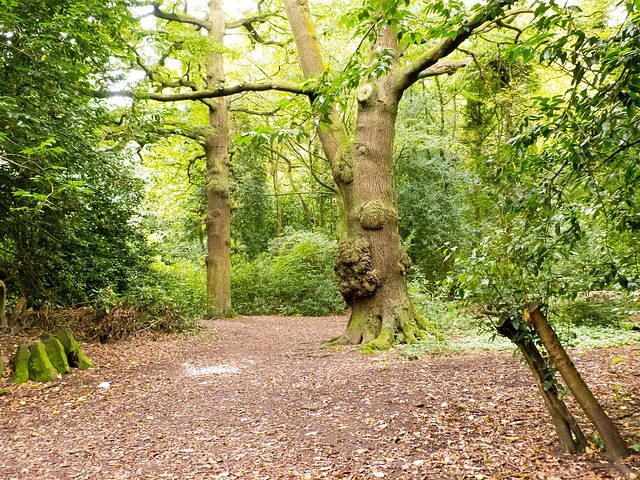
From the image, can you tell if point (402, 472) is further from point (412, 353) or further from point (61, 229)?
point (61, 229)

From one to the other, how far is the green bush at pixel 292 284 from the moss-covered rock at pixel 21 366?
10163mm

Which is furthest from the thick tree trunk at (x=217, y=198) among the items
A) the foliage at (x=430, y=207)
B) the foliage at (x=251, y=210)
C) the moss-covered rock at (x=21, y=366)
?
the moss-covered rock at (x=21, y=366)

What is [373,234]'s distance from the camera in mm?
7609

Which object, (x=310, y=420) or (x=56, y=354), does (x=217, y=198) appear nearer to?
(x=56, y=354)

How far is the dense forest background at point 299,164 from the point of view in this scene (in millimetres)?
2365

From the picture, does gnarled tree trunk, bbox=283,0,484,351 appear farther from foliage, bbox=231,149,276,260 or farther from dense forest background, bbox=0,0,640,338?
foliage, bbox=231,149,276,260

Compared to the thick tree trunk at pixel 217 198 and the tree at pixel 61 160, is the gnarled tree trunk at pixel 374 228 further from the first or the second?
the thick tree trunk at pixel 217 198

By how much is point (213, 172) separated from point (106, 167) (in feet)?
17.6

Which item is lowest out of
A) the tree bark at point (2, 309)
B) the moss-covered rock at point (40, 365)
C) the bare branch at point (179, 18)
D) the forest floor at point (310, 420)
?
the forest floor at point (310, 420)

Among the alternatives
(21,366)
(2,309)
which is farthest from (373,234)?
(2,309)

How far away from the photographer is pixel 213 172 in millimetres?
12664

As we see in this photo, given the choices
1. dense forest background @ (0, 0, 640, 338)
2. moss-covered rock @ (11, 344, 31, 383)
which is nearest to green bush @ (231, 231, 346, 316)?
dense forest background @ (0, 0, 640, 338)

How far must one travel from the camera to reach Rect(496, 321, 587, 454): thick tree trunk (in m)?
2.68

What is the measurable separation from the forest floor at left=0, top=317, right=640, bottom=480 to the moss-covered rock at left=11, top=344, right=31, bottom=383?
0.46ft
